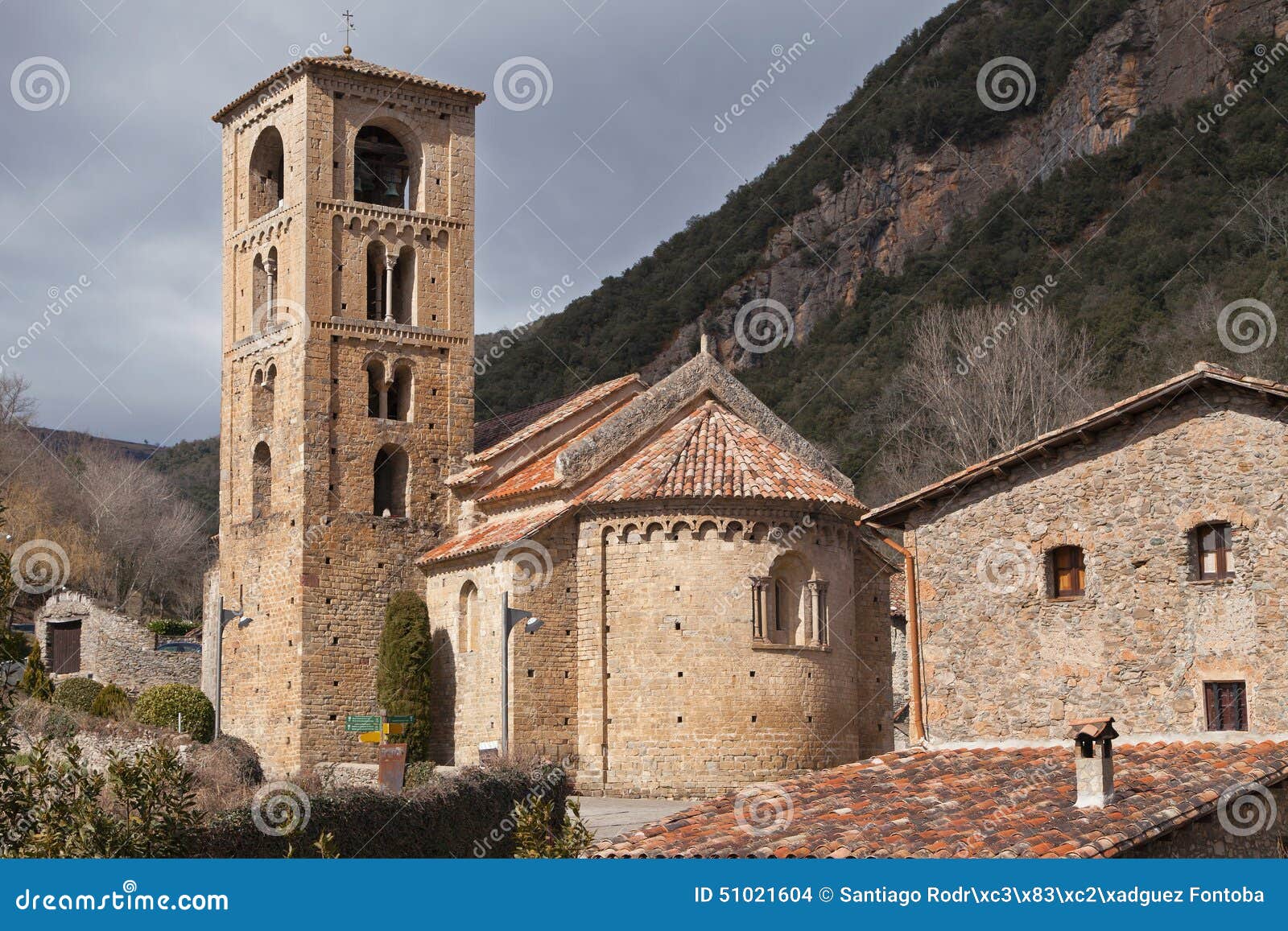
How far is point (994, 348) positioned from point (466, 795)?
30.8m

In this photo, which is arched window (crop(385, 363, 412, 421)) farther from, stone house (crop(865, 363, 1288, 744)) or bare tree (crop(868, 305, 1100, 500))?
bare tree (crop(868, 305, 1100, 500))

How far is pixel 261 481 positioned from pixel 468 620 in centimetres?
695

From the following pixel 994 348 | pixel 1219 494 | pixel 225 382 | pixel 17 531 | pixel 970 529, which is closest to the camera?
pixel 1219 494

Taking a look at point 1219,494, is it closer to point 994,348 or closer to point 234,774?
point 234,774

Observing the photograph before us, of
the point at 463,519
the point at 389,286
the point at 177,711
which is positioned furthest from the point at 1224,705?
the point at 177,711

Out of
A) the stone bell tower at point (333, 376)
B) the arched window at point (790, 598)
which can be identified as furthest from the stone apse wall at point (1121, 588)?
the stone bell tower at point (333, 376)

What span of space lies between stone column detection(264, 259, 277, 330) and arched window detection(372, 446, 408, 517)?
4.33 meters

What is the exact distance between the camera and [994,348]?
165 ft

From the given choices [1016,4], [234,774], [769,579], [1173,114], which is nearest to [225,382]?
[234,774]

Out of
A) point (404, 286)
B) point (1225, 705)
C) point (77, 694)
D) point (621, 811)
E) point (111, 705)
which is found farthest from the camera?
point (77, 694)

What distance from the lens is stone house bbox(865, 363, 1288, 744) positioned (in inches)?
779

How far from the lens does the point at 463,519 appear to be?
36.3 m

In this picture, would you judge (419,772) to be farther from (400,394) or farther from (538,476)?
(400,394)

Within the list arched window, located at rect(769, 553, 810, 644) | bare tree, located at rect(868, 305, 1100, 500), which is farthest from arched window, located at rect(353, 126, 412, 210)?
bare tree, located at rect(868, 305, 1100, 500)
